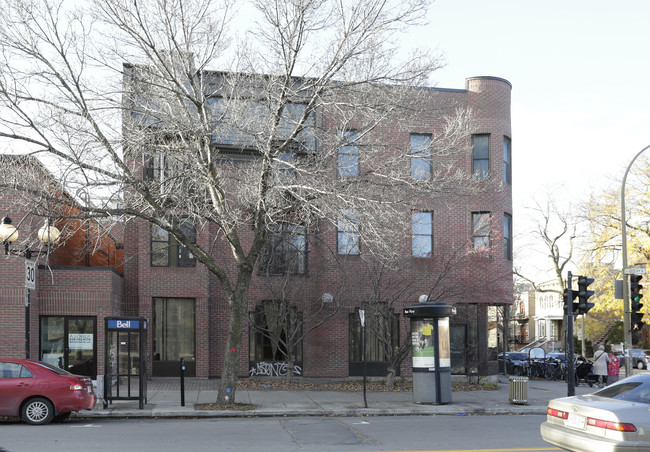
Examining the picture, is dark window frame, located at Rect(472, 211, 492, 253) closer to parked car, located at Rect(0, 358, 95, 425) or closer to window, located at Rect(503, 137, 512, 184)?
window, located at Rect(503, 137, 512, 184)

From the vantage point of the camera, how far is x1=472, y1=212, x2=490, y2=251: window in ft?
77.5

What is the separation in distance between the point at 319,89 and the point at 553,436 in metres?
9.25

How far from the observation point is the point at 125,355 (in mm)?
17859

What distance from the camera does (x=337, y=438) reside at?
1270cm

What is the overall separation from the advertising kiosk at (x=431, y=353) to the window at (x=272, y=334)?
632 cm

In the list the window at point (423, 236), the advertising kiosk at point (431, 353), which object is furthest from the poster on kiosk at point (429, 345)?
the window at point (423, 236)

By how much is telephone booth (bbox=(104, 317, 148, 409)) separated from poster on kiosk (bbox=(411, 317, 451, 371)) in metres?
7.08

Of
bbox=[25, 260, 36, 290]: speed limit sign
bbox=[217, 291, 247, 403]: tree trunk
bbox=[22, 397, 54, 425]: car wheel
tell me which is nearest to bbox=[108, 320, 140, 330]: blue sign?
bbox=[25, 260, 36, 290]: speed limit sign

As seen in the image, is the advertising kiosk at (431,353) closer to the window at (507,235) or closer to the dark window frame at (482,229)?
the dark window frame at (482,229)

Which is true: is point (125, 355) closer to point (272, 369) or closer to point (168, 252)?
point (168, 252)

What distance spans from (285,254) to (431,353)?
774 cm

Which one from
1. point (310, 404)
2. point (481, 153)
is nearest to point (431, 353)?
point (310, 404)

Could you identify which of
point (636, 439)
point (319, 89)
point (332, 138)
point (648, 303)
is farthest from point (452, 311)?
point (648, 303)

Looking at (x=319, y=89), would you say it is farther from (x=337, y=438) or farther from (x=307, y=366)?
(x=307, y=366)
